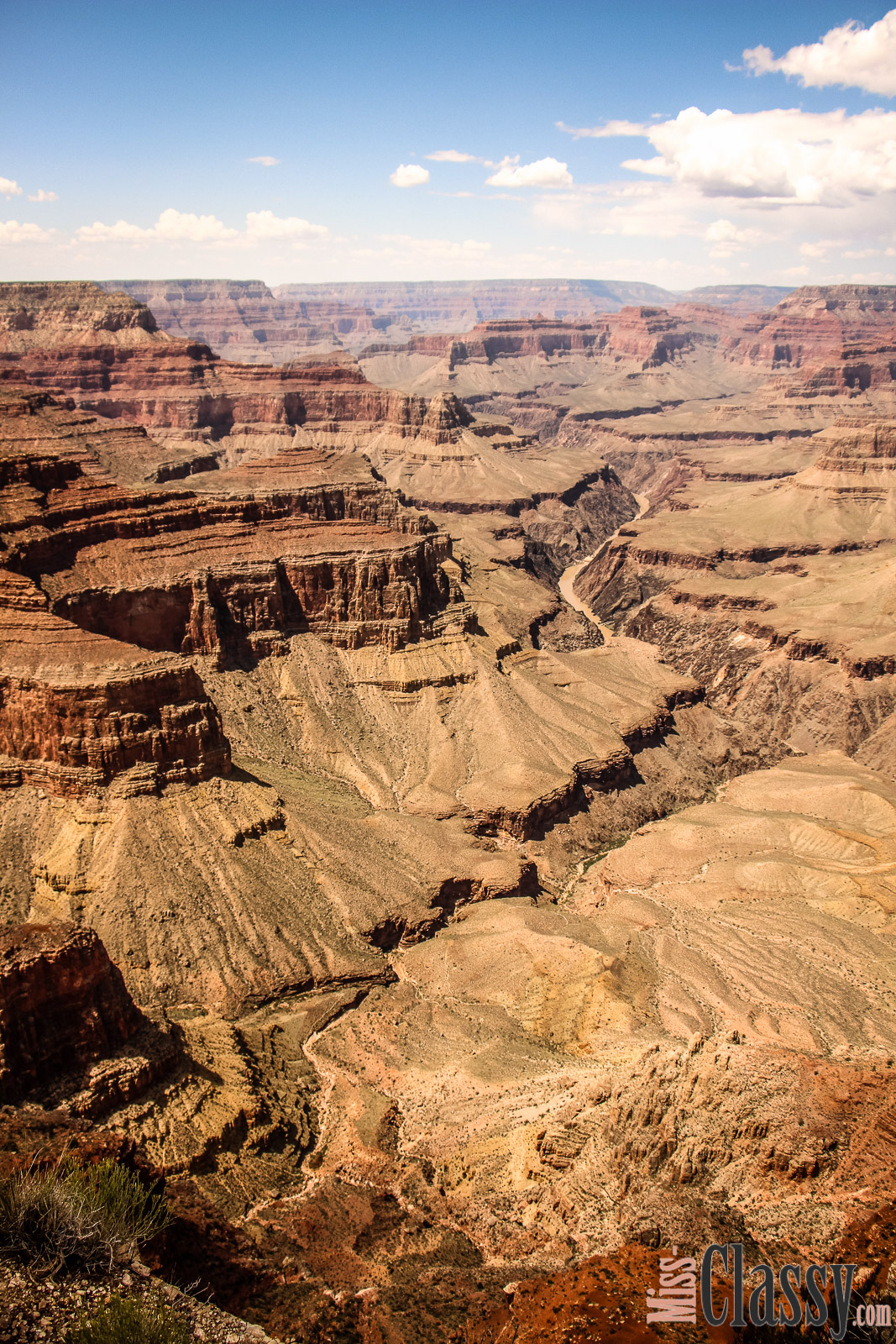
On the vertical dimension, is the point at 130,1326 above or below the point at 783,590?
below

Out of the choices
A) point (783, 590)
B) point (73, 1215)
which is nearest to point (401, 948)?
point (73, 1215)

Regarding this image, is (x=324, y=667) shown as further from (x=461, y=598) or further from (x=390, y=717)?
(x=461, y=598)

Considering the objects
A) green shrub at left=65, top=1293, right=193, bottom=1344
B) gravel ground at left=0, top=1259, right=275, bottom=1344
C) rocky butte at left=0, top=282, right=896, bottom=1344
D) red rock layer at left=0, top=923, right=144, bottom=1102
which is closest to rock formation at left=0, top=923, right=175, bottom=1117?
red rock layer at left=0, top=923, right=144, bottom=1102

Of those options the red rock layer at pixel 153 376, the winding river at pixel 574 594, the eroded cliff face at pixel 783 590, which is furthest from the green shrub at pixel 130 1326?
the red rock layer at pixel 153 376

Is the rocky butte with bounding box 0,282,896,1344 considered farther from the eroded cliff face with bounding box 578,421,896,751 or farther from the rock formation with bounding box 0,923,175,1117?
the eroded cliff face with bounding box 578,421,896,751

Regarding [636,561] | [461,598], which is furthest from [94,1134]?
[636,561]

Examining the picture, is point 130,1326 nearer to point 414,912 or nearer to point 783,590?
point 414,912
